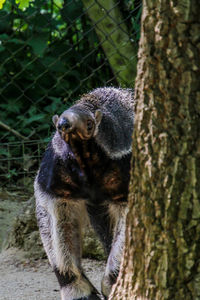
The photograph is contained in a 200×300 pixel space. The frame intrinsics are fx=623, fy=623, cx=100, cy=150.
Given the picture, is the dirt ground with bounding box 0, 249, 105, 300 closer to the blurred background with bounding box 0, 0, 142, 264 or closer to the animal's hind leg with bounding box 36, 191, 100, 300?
the animal's hind leg with bounding box 36, 191, 100, 300

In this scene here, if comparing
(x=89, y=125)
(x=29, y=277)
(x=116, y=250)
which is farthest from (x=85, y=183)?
(x=29, y=277)

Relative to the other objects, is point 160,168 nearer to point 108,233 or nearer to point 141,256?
point 141,256

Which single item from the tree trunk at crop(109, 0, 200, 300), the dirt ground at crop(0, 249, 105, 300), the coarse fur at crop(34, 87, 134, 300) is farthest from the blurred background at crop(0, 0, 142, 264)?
the tree trunk at crop(109, 0, 200, 300)

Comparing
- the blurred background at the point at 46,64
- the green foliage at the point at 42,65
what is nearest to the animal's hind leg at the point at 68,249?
the blurred background at the point at 46,64

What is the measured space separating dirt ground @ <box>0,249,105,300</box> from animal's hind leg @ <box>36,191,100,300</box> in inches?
15.4

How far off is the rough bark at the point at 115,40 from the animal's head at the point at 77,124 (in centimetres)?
270

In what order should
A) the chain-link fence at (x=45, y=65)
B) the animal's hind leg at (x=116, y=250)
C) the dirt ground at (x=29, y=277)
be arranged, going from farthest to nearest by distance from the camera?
the chain-link fence at (x=45, y=65) < the dirt ground at (x=29, y=277) < the animal's hind leg at (x=116, y=250)

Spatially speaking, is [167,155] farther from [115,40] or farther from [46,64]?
[46,64]

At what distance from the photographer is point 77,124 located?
123 inches

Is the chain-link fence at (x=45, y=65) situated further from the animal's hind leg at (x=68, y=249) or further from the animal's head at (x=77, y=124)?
the animal's head at (x=77, y=124)

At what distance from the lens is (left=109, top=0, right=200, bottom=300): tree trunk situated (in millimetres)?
2229

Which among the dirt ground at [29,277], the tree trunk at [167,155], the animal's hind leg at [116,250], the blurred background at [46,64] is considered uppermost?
the blurred background at [46,64]

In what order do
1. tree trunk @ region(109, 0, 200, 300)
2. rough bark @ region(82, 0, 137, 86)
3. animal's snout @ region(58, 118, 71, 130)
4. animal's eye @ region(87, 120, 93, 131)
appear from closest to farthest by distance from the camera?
tree trunk @ region(109, 0, 200, 300) < animal's snout @ region(58, 118, 71, 130) < animal's eye @ region(87, 120, 93, 131) < rough bark @ region(82, 0, 137, 86)

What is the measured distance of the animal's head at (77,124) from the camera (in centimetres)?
312
